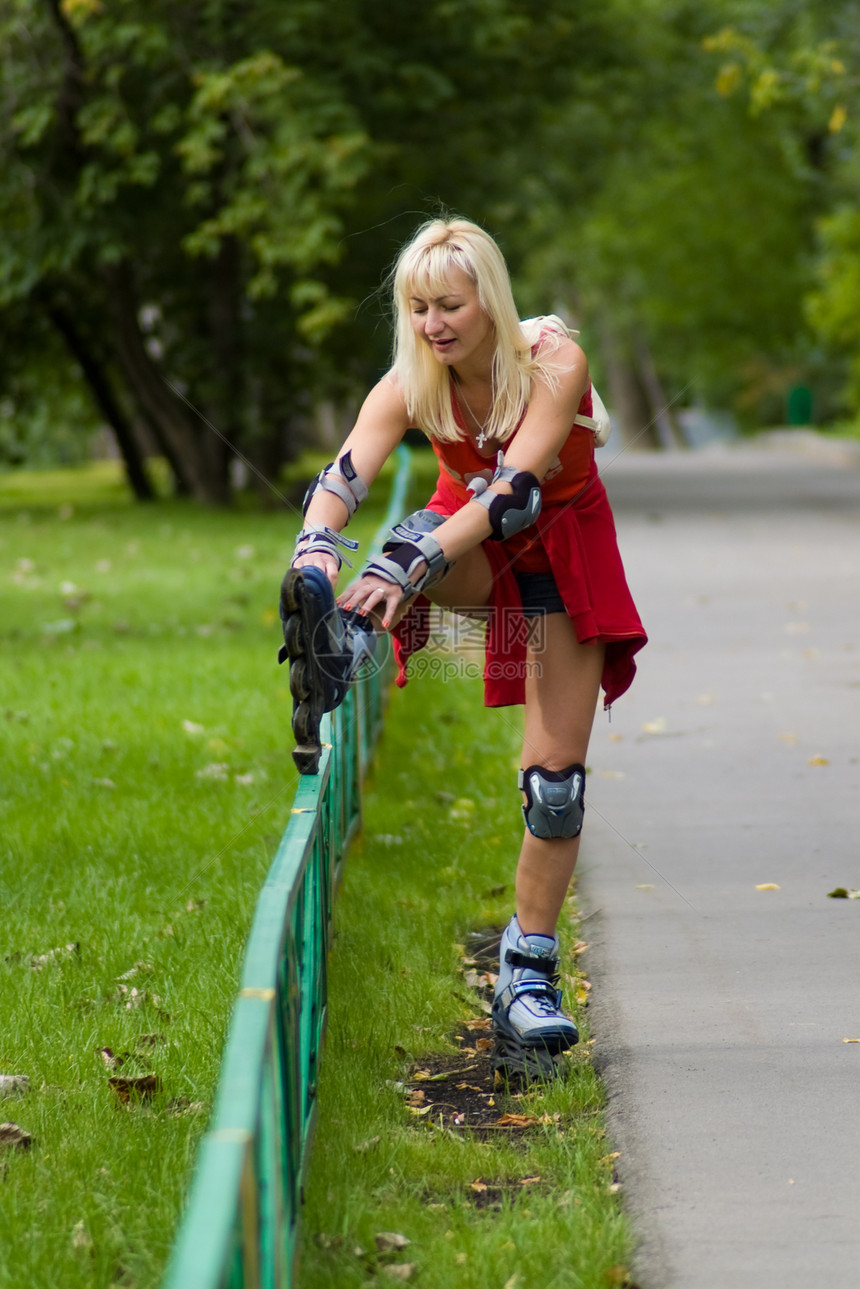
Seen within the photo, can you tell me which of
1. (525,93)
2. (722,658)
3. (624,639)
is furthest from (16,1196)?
(525,93)

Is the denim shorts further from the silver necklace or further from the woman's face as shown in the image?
the woman's face

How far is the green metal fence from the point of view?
1629 mm

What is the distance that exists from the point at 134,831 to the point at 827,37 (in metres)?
18.6

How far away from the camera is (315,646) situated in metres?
2.98

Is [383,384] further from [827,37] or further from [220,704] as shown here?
[827,37]

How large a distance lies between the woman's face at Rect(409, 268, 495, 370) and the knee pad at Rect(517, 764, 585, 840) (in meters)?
0.94

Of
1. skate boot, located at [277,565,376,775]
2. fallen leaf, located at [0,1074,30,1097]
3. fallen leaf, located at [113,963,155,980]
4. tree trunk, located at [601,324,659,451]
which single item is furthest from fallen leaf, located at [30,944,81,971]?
tree trunk, located at [601,324,659,451]

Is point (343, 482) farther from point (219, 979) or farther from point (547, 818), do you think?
point (219, 979)

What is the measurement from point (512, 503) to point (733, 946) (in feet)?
5.40

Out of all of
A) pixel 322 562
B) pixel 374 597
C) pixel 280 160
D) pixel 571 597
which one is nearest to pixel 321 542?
pixel 322 562

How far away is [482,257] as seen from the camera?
129 inches

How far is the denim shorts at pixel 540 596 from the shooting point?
3469 mm

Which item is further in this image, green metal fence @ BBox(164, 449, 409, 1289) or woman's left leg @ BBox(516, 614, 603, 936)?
woman's left leg @ BBox(516, 614, 603, 936)

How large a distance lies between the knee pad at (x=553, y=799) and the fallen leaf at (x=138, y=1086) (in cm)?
98
